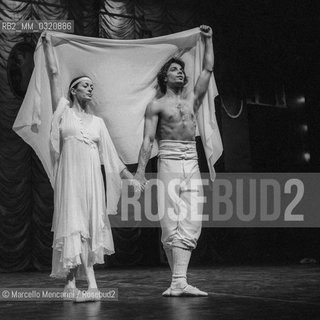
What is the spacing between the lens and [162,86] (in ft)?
16.2

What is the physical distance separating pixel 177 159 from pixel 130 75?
92 centimetres

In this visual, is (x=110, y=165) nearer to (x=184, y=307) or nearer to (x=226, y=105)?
(x=184, y=307)

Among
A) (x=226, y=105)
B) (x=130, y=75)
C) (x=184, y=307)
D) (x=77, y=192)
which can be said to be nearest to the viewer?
(x=184, y=307)

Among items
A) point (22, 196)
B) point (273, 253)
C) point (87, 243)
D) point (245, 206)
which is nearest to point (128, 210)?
point (22, 196)

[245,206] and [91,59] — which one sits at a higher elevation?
[91,59]

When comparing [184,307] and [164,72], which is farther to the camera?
[164,72]

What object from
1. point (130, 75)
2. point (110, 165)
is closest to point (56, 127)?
point (110, 165)

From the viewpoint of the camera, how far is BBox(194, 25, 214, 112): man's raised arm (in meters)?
4.89

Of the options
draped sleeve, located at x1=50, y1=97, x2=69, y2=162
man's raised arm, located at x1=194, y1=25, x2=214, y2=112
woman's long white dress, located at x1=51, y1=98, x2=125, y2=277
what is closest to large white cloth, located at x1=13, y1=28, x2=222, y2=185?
man's raised arm, located at x1=194, y1=25, x2=214, y2=112

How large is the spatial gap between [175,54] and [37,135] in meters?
1.33

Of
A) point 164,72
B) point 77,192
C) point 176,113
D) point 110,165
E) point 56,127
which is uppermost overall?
point 164,72

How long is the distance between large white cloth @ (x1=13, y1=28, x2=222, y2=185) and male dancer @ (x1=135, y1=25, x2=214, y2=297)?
0.63ft

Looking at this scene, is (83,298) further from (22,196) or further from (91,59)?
(22,196)

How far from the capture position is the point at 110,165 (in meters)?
4.38
